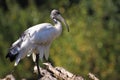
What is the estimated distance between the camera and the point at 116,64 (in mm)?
28125

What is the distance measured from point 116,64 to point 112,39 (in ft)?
2.88

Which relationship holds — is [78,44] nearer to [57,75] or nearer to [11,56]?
[11,56]

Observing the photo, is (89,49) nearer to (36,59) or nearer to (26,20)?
(26,20)

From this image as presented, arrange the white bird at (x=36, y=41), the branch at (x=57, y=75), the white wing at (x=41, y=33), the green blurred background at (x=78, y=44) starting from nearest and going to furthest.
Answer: the branch at (x=57, y=75), the white bird at (x=36, y=41), the white wing at (x=41, y=33), the green blurred background at (x=78, y=44)

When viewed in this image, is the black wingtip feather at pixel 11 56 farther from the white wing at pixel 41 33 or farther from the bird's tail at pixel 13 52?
the white wing at pixel 41 33

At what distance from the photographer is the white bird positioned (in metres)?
16.6

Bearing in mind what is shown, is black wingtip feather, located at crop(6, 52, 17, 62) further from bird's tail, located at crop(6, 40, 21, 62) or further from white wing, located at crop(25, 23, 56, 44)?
white wing, located at crop(25, 23, 56, 44)

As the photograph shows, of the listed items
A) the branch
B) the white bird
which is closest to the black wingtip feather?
the white bird

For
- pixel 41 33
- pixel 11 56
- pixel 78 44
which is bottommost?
pixel 11 56

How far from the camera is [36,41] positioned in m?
17.0

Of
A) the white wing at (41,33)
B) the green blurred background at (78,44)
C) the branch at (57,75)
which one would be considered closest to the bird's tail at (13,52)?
the white wing at (41,33)

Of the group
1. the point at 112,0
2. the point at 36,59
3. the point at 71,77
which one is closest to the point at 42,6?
the point at 112,0

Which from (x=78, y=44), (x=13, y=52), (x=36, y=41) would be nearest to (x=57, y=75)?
(x=13, y=52)

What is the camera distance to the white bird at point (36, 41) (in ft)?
54.5
